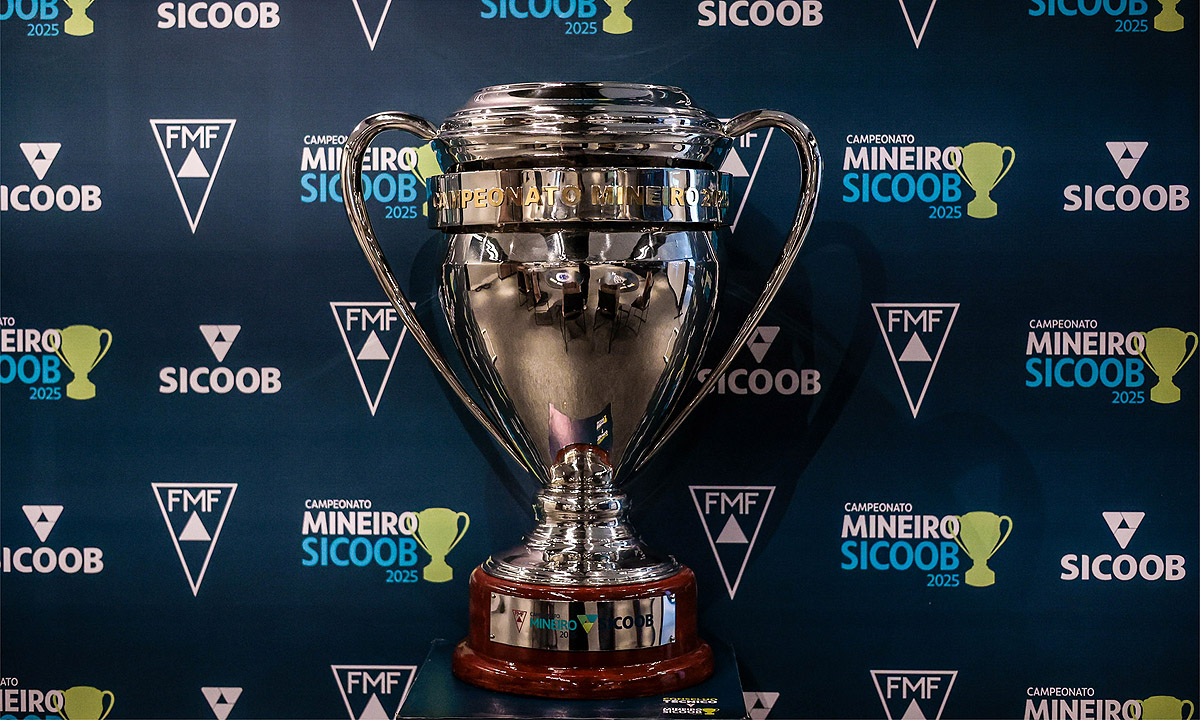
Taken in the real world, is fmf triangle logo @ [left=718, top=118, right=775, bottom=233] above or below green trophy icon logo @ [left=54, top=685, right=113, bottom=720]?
above

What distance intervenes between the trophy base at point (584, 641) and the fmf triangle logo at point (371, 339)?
37 centimetres

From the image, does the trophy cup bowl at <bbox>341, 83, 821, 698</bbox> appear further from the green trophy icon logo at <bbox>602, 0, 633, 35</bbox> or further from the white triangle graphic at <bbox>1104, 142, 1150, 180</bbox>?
the white triangle graphic at <bbox>1104, 142, 1150, 180</bbox>

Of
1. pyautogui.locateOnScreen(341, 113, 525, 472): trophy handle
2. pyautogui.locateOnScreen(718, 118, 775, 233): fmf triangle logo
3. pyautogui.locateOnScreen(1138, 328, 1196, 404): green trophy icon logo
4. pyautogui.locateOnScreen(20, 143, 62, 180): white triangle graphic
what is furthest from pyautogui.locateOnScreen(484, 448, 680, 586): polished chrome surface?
pyautogui.locateOnScreen(20, 143, 62, 180): white triangle graphic

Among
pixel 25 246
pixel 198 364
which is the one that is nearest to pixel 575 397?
pixel 198 364

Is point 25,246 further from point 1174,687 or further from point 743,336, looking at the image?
point 1174,687

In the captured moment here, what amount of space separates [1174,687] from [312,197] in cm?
135

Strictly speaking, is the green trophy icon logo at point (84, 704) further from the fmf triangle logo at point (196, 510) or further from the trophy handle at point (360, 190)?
the trophy handle at point (360, 190)

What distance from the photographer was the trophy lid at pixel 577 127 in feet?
3.87

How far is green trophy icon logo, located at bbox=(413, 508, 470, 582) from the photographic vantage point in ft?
4.91

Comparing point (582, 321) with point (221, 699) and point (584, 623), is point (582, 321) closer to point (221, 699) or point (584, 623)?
point (584, 623)

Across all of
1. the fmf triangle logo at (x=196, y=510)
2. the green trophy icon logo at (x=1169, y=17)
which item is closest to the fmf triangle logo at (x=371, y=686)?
the fmf triangle logo at (x=196, y=510)

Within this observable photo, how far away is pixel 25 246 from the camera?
1.48 meters

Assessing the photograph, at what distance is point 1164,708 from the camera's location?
4.89 ft

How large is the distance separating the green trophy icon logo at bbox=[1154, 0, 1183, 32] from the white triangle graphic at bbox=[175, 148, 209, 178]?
4.22ft
